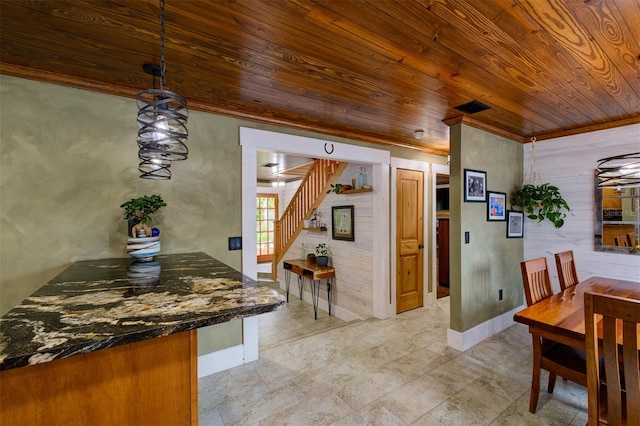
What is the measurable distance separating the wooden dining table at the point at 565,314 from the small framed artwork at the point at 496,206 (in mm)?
1062

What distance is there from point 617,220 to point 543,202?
658mm

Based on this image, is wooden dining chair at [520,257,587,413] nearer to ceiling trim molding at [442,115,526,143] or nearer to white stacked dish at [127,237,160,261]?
ceiling trim molding at [442,115,526,143]

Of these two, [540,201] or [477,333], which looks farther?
[540,201]

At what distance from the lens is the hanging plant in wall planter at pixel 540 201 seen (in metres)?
3.27

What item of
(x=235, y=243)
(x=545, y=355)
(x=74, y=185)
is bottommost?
(x=545, y=355)

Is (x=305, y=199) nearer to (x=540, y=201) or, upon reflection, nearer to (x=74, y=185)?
(x=540, y=201)

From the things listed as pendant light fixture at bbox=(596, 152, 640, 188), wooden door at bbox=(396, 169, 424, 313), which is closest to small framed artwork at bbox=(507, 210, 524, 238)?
pendant light fixture at bbox=(596, 152, 640, 188)

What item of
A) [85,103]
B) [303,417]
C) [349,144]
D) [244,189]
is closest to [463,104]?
[349,144]

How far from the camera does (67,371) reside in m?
0.87

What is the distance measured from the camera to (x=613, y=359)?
1.28 meters

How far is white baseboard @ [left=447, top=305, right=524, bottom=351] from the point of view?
2.87 m

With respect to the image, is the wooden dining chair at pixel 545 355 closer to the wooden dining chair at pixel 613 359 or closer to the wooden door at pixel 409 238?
the wooden dining chair at pixel 613 359

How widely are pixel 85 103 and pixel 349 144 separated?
2396mm

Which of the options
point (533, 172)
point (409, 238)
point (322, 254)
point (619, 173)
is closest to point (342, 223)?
point (322, 254)
